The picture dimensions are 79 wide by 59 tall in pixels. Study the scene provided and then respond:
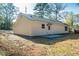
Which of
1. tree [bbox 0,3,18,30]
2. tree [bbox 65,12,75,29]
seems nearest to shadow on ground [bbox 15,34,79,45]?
tree [bbox 65,12,75,29]

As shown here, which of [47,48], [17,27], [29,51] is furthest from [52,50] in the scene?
[17,27]

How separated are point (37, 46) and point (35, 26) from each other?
28cm

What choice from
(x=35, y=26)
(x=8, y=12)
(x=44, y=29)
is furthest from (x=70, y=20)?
(x=8, y=12)

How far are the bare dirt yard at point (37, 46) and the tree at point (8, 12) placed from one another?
17 centimetres

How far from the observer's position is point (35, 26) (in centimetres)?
379

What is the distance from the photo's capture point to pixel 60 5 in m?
3.76

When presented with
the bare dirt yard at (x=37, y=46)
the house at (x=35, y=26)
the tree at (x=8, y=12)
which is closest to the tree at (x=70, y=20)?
the house at (x=35, y=26)

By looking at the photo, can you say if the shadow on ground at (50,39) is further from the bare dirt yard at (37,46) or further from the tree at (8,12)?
the tree at (8,12)

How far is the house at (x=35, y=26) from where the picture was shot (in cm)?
378

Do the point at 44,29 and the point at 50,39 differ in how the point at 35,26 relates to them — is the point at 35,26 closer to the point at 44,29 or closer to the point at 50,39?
the point at 44,29

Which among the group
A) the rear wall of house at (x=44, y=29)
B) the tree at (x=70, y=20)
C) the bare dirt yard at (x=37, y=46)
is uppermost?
the tree at (x=70, y=20)

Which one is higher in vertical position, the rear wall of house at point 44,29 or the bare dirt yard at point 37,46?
the rear wall of house at point 44,29

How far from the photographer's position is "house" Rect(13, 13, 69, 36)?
12.4ft

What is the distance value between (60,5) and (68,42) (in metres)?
0.53
